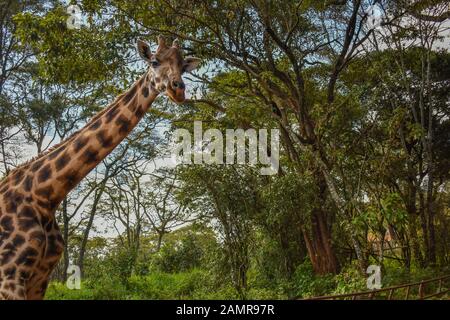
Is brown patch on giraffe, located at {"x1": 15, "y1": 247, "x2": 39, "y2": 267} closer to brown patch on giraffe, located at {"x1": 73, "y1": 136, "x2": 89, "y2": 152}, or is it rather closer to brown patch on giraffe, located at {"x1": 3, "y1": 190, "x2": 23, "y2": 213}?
brown patch on giraffe, located at {"x1": 3, "y1": 190, "x2": 23, "y2": 213}

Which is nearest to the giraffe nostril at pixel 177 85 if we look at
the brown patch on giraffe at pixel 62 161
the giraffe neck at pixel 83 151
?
the giraffe neck at pixel 83 151

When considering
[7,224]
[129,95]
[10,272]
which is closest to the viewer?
[10,272]

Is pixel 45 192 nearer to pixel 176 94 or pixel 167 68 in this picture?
pixel 176 94

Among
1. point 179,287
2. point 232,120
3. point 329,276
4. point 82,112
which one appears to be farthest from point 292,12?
point 82,112

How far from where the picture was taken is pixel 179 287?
13.8 metres

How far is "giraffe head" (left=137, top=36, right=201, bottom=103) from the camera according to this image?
4258mm

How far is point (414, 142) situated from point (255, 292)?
6.19 m

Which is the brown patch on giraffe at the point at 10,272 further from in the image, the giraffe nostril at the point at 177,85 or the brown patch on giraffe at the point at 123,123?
the giraffe nostril at the point at 177,85

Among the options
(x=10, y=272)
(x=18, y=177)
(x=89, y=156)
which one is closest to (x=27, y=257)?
(x=10, y=272)

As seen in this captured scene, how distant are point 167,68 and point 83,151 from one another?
109 cm

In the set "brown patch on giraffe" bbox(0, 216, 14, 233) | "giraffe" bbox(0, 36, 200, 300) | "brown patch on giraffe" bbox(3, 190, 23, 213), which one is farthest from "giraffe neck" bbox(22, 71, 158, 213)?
"brown patch on giraffe" bbox(0, 216, 14, 233)

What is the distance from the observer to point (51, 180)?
4281 mm

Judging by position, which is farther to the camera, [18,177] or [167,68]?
[167,68]

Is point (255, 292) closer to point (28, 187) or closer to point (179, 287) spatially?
point (179, 287)
